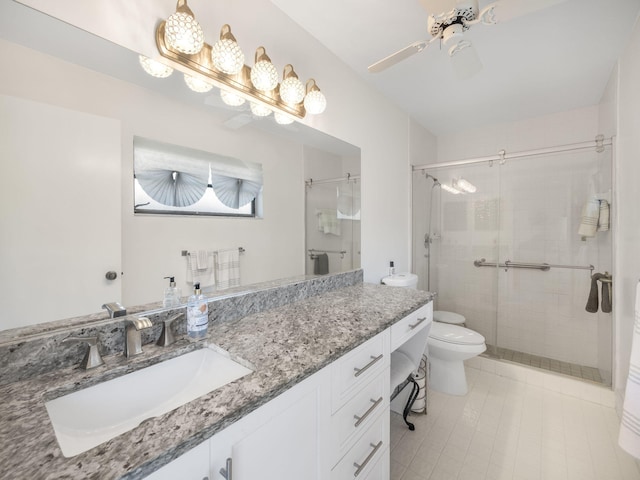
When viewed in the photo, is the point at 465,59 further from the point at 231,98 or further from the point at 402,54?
the point at 231,98

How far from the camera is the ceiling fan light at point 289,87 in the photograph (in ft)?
4.67

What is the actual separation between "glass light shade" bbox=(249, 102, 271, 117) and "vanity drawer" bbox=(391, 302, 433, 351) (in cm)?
117

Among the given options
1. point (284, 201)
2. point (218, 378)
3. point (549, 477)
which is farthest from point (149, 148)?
point (549, 477)

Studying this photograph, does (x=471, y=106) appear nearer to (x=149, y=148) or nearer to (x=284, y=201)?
(x=284, y=201)

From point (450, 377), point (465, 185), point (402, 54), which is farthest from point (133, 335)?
point (465, 185)

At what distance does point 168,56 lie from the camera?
3.32 feet

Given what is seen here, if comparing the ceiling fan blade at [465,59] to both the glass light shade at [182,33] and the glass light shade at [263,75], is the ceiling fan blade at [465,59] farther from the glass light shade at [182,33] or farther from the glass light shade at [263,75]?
the glass light shade at [182,33]

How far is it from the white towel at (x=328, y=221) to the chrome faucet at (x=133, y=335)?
3.43ft

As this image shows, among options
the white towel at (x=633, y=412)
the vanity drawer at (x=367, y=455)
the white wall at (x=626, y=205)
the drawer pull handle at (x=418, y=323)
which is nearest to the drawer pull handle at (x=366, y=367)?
the vanity drawer at (x=367, y=455)

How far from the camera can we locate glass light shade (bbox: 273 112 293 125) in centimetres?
143

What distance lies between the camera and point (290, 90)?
1433 millimetres

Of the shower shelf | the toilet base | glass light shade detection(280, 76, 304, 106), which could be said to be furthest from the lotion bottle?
the shower shelf

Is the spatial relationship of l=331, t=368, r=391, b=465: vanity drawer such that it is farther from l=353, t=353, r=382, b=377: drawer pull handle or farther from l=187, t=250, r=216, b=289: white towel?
l=187, t=250, r=216, b=289: white towel

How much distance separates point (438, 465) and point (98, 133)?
2086 millimetres
